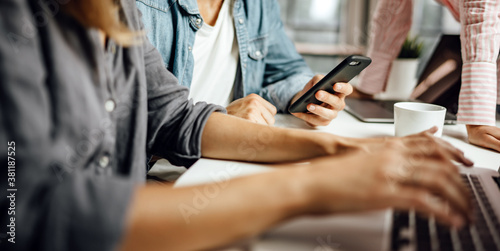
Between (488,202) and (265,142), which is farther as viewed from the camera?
(265,142)

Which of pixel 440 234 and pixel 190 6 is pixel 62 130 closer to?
pixel 440 234

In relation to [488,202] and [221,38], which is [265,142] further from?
[221,38]

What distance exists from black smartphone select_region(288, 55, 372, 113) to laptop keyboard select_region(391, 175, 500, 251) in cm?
40

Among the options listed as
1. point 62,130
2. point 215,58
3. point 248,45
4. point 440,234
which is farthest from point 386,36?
point 62,130

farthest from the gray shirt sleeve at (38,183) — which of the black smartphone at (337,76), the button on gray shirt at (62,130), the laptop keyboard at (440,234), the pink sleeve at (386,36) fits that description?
the pink sleeve at (386,36)

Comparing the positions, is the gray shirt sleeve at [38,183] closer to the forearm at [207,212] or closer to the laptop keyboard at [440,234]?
the forearm at [207,212]

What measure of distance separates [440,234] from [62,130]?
40 centimetres

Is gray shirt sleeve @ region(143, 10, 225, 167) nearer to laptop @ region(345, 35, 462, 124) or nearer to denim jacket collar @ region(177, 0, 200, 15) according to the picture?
denim jacket collar @ region(177, 0, 200, 15)

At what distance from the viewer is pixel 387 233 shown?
399 mm

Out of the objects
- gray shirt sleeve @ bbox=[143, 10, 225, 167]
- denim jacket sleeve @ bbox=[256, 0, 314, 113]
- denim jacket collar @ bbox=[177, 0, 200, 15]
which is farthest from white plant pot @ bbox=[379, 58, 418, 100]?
gray shirt sleeve @ bbox=[143, 10, 225, 167]

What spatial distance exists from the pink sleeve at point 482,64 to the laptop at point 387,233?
0.45 meters

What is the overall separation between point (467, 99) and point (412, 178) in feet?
1.79

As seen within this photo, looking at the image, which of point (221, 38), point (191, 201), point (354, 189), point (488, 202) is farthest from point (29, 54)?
point (221, 38)

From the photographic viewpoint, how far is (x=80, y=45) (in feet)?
1.48
